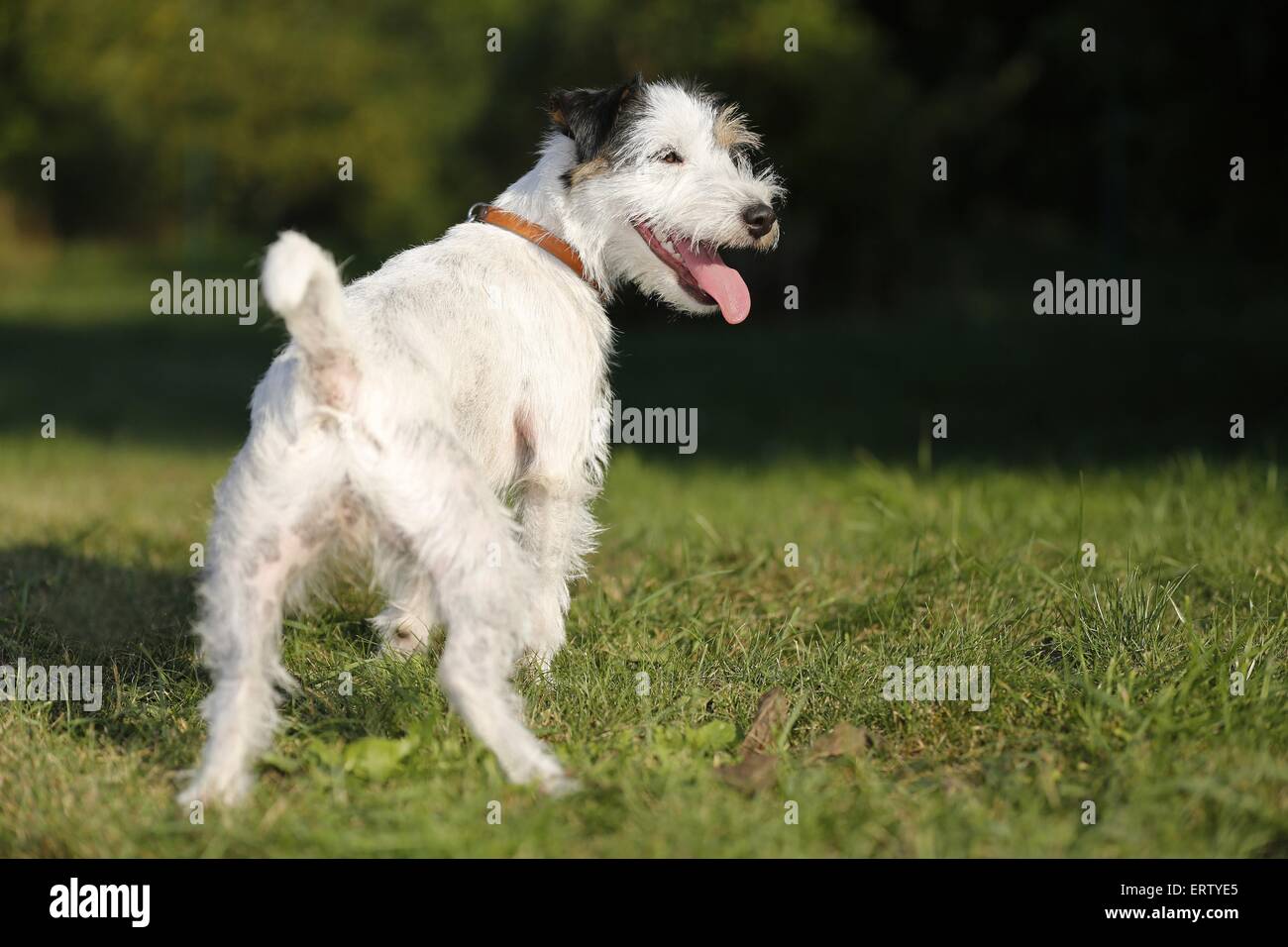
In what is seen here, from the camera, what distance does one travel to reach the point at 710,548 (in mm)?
6094

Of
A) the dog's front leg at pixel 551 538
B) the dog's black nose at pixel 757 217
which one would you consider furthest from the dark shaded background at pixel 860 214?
the dog's front leg at pixel 551 538

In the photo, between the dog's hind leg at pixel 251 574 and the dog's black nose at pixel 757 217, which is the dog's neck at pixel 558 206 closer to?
the dog's black nose at pixel 757 217

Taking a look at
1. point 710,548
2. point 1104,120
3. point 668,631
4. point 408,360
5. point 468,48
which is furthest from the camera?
point 468,48

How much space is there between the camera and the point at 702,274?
484cm

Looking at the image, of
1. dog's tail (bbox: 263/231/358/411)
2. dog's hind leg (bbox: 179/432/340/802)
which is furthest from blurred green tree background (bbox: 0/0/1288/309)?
dog's hind leg (bbox: 179/432/340/802)

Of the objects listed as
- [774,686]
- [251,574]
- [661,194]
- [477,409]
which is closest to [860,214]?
[661,194]

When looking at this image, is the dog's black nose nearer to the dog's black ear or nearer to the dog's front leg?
the dog's black ear

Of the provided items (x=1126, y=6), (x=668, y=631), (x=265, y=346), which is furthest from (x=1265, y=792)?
(x=265, y=346)

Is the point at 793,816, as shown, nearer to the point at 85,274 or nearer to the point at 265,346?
the point at 265,346

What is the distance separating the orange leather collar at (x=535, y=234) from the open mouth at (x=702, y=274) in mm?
318

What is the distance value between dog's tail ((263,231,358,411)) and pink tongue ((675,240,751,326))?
5.83ft

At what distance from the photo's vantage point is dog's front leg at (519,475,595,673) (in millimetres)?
4410

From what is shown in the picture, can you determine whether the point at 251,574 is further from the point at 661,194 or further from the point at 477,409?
the point at 661,194

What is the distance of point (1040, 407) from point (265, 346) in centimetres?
1201
